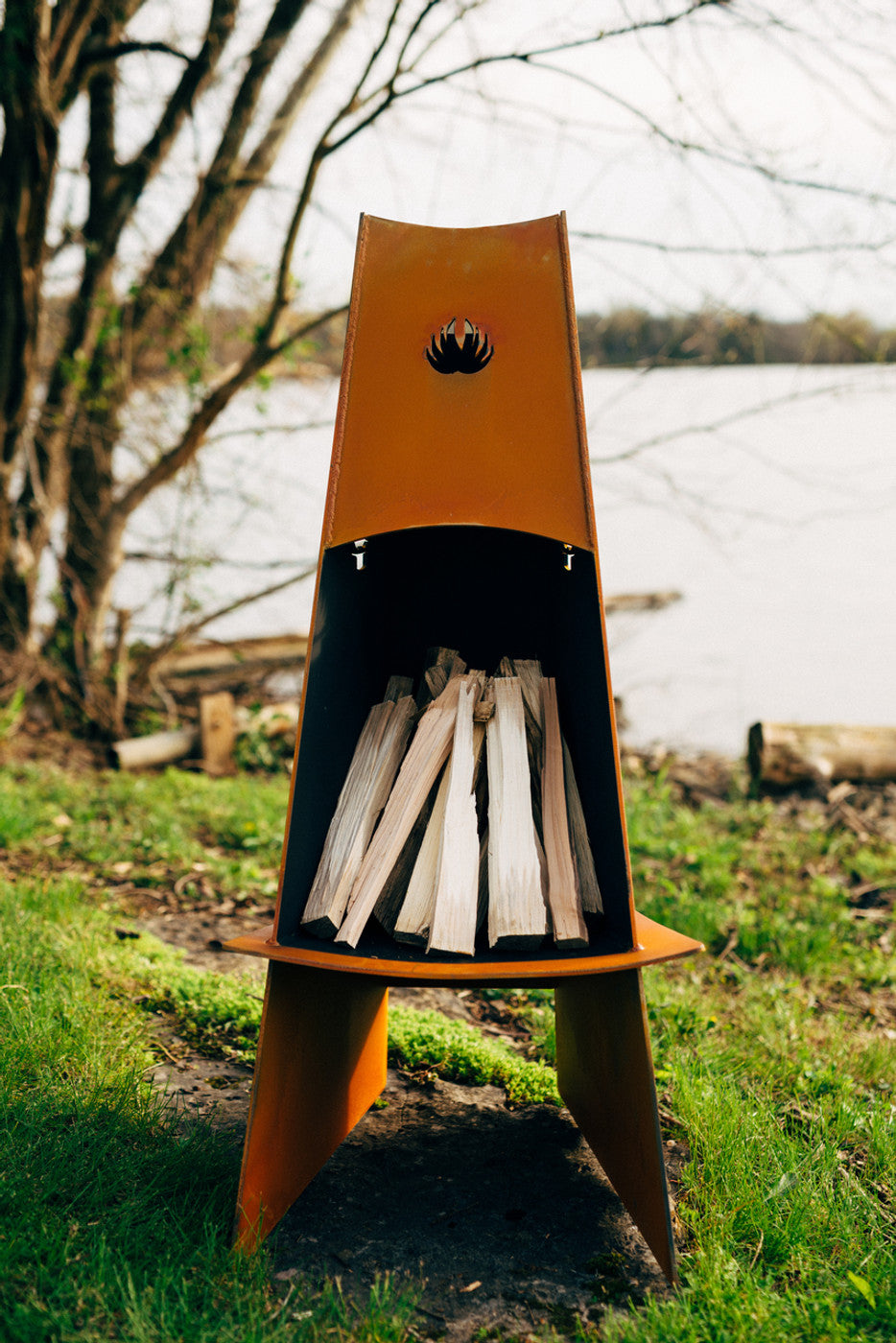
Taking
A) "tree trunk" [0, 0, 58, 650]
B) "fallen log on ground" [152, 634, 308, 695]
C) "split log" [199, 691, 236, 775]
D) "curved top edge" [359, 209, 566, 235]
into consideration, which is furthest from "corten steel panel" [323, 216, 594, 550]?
"fallen log on ground" [152, 634, 308, 695]

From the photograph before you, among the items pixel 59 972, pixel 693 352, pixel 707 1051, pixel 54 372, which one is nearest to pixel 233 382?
pixel 54 372

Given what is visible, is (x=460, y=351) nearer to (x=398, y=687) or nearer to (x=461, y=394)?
(x=461, y=394)

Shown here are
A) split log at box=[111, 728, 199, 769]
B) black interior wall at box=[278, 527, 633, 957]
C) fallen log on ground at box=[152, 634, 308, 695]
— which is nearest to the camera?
black interior wall at box=[278, 527, 633, 957]

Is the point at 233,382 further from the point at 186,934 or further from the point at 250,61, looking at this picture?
the point at 186,934

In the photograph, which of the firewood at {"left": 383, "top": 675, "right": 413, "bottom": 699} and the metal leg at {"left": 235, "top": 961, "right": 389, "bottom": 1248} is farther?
the firewood at {"left": 383, "top": 675, "right": 413, "bottom": 699}

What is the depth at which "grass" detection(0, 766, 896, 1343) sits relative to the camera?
1.49 m

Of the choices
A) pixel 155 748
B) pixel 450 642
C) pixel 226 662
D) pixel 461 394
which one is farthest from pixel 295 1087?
pixel 226 662

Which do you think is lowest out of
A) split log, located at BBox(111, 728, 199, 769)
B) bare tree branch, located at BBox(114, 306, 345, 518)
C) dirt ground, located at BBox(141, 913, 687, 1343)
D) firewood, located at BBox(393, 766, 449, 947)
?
dirt ground, located at BBox(141, 913, 687, 1343)

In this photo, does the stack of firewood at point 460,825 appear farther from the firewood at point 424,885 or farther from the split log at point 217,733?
the split log at point 217,733

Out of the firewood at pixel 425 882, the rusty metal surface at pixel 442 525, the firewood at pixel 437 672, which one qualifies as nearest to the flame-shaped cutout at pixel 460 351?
the rusty metal surface at pixel 442 525

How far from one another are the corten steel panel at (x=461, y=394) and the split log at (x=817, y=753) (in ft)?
11.7

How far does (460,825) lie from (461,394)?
0.90 m

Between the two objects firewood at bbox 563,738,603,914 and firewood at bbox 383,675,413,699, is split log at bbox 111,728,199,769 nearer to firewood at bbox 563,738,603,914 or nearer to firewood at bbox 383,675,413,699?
firewood at bbox 383,675,413,699

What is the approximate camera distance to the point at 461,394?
1.88 meters
